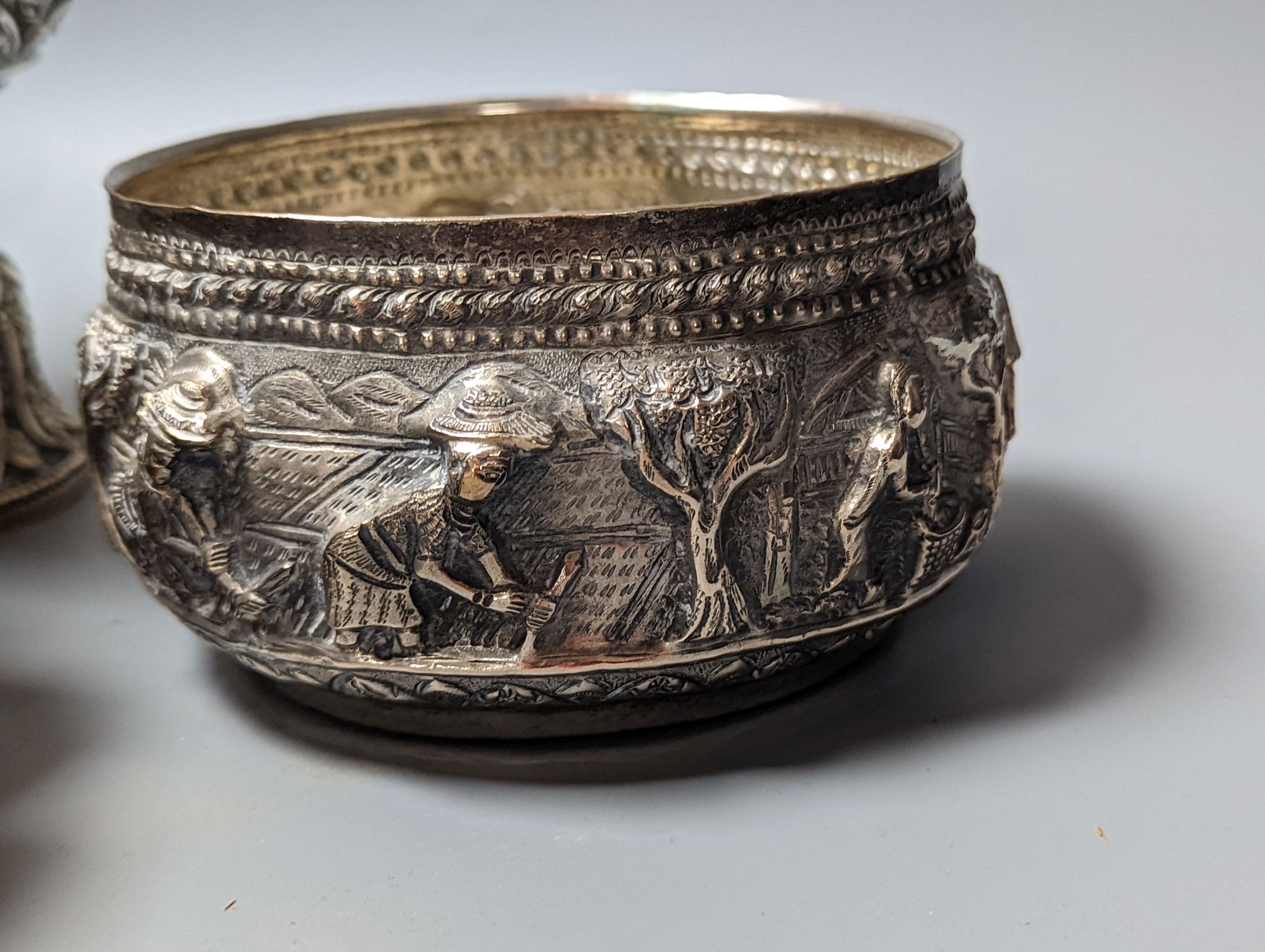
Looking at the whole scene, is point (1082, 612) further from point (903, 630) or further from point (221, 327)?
point (221, 327)

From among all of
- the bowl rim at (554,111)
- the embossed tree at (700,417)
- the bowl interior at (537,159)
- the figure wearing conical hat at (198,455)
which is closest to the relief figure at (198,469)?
the figure wearing conical hat at (198,455)

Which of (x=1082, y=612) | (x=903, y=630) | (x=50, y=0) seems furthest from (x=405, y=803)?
(x=50, y=0)

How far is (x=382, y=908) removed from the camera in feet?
4.45

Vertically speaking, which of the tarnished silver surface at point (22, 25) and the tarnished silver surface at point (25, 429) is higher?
the tarnished silver surface at point (22, 25)

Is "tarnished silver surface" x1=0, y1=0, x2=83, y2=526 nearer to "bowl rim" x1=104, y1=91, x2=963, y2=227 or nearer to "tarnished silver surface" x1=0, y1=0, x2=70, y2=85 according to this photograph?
"tarnished silver surface" x1=0, y1=0, x2=70, y2=85

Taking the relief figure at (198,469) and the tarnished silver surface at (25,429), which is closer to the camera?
the relief figure at (198,469)

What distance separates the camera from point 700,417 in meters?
1.32

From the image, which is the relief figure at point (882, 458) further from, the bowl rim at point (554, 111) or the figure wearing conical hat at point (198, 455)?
the figure wearing conical hat at point (198, 455)

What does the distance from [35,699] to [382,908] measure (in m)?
0.55

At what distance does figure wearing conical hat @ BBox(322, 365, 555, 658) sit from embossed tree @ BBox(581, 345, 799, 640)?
59 millimetres

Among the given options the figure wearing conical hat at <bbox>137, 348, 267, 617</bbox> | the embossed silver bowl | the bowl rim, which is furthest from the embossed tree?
the figure wearing conical hat at <bbox>137, 348, 267, 617</bbox>

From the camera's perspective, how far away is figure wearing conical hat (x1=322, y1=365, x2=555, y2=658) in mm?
1311

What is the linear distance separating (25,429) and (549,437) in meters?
1.13

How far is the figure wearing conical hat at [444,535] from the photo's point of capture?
4.30 feet
